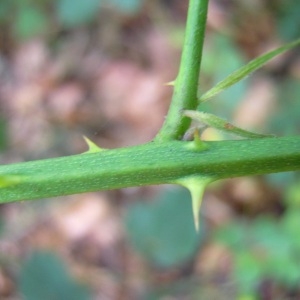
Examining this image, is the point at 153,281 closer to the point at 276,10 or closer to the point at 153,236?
the point at 153,236

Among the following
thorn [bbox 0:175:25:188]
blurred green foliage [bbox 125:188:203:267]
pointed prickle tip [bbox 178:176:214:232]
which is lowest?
blurred green foliage [bbox 125:188:203:267]

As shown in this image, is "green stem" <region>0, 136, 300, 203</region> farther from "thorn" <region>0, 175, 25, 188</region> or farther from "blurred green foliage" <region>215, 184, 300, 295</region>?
"blurred green foliage" <region>215, 184, 300, 295</region>

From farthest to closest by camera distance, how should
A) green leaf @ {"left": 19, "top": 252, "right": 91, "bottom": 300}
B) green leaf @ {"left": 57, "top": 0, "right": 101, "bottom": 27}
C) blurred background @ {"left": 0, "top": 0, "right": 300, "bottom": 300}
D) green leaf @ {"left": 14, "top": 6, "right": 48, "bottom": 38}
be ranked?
green leaf @ {"left": 14, "top": 6, "right": 48, "bottom": 38}, green leaf @ {"left": 57, "top": 0, "right": 101, "bottom": 27}, blurred background @ {"left": 0, "top": 0, "right": 300, "bottom": 300}, green leaf @ {"left": 19, "top": 252, "right": 91, "bottom": 300}


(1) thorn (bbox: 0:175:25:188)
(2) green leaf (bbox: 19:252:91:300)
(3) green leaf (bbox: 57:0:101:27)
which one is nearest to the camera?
(1) thorn (bbox: 0:175:25:188)

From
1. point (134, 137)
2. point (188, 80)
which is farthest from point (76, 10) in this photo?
point (188, 80)

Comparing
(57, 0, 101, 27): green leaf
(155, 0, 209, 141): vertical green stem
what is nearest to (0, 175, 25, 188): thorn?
(155, 0, 209, 141): vertical green stem

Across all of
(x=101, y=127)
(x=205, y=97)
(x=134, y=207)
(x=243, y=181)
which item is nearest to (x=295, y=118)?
(x=243, y=181)
